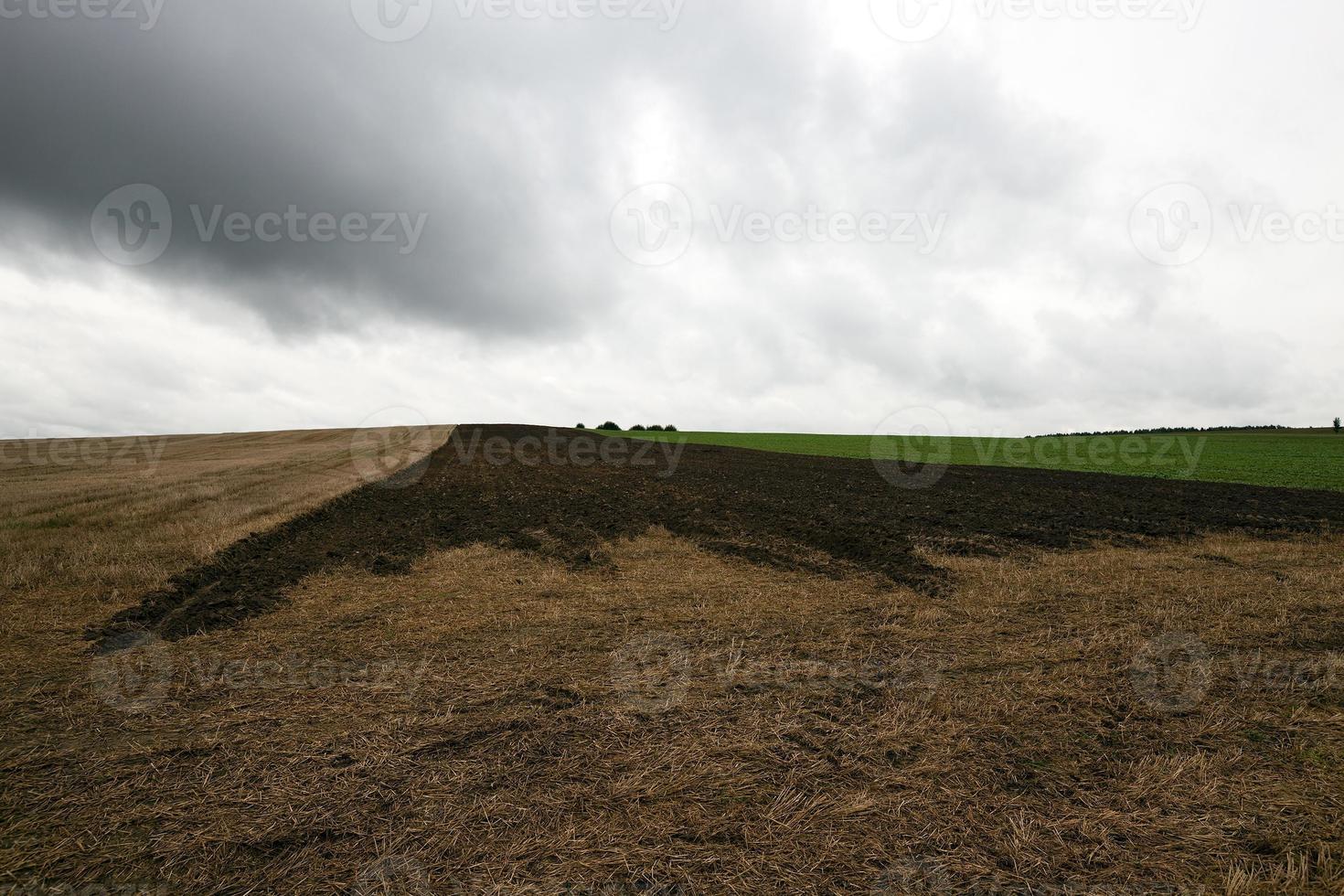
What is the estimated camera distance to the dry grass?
379 cm

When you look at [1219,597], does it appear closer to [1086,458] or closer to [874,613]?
[874,613]

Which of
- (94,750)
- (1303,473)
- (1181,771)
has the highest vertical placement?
(1303,473)

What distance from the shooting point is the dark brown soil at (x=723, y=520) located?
1106cm

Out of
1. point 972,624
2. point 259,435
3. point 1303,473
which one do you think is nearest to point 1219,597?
point 972,624

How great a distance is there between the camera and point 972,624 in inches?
336

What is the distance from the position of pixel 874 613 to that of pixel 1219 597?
604cm
